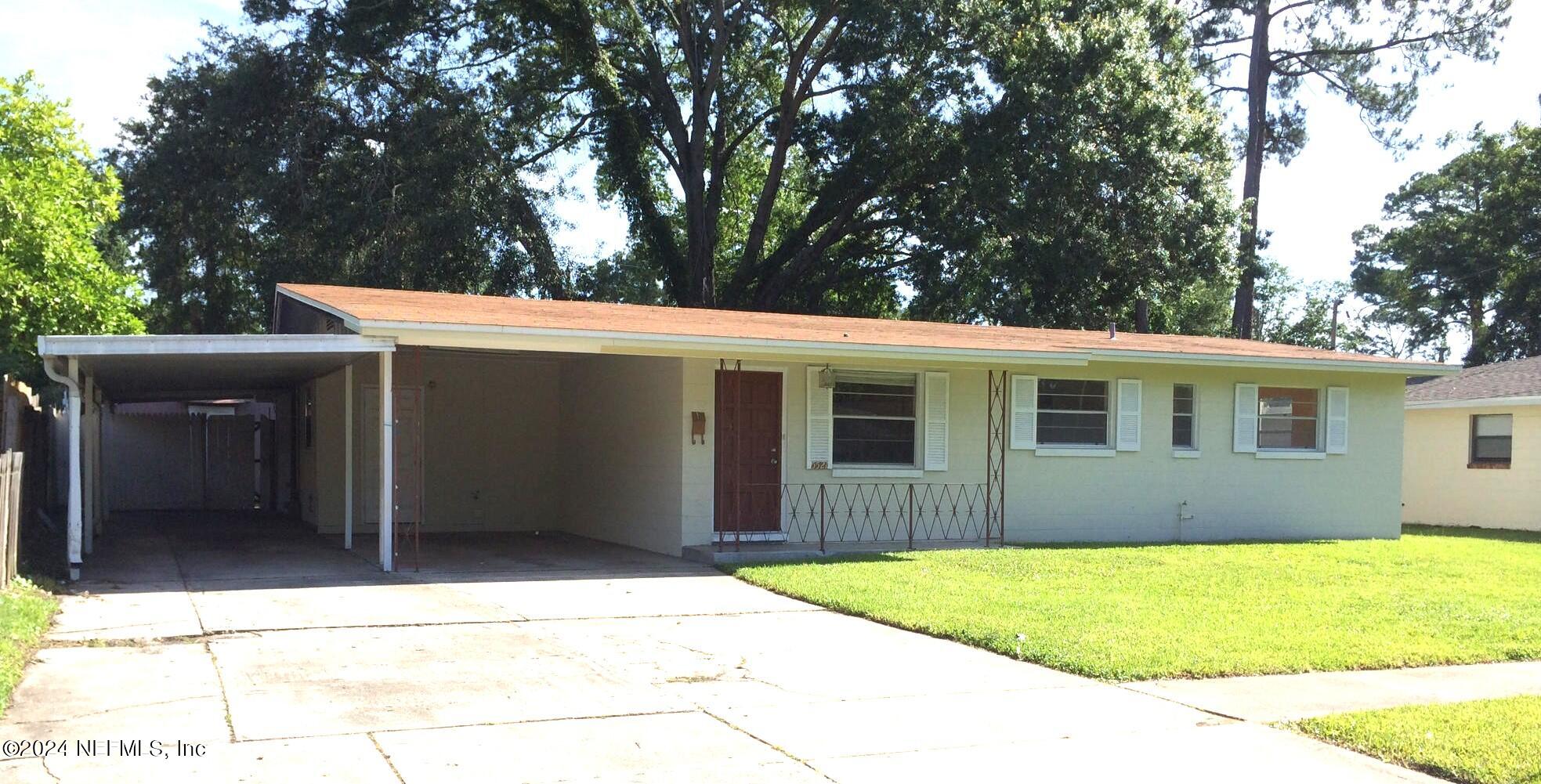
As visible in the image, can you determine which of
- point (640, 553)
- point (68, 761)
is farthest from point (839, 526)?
point (68, 761)

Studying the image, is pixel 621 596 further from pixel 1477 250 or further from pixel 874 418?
pixel 1477 250

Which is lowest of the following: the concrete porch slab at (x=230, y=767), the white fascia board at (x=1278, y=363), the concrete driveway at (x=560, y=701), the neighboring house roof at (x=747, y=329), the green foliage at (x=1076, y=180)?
the concrete driveway at (x=560, y=701)

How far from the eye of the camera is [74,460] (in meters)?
11.6

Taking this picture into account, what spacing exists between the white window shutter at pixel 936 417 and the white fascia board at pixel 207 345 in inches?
283

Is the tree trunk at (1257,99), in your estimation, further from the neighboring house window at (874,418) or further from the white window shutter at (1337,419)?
the neighboring house window at (874,418)

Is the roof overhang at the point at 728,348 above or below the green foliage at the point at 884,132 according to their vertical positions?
below

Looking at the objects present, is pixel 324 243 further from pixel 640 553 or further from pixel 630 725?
pixel 630 725

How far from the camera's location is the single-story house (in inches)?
546

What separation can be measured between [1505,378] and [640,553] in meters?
18.8

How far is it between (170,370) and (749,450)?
22.6 ft

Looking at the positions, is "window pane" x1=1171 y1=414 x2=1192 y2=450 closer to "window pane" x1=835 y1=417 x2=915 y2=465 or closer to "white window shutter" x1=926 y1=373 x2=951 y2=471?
"white window shutter" x1=926 y1=373 x2=951 y2=471

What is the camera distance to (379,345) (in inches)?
465

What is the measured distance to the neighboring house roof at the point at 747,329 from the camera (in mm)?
12359

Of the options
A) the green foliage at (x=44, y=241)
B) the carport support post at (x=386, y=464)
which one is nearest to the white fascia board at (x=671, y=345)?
the carport support post at (x=386, y=464)
